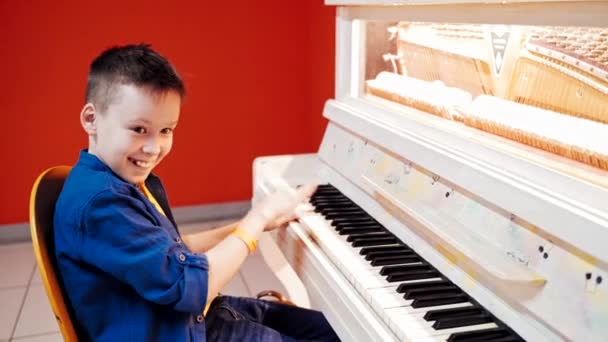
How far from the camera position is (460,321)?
3.37ft

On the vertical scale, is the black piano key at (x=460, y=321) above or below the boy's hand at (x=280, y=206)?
below

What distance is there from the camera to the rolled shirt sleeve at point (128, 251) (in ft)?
3.49

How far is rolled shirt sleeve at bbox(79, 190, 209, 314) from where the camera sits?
106 cm

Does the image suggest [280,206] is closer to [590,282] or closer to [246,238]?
[246,238]

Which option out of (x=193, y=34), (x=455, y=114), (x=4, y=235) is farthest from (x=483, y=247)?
(x=4, y=235)

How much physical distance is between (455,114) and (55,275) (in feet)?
3.26

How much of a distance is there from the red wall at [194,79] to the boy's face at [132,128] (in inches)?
88.4

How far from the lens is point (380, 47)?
6.05 ft

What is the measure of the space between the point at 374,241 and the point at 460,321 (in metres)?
0.39

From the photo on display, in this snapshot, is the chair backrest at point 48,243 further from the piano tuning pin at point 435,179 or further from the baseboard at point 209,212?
the baseboard at point 209,212

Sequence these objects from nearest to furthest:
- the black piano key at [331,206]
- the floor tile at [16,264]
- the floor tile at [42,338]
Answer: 1. the black piano key at [331,206]
2. the floor tile at [42,338]
3. the floor tile at [16,264]

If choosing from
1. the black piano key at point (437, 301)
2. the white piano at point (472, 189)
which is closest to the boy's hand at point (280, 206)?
the white piano at point (472, 189)

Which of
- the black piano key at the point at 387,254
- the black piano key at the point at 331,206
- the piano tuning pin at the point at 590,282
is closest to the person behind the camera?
the piano tuning pin at the point at 590,282

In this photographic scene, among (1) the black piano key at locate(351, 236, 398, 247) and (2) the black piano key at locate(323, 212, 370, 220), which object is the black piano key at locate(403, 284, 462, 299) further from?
(2) the black piano key at locate(323, 212, 370, 220)
